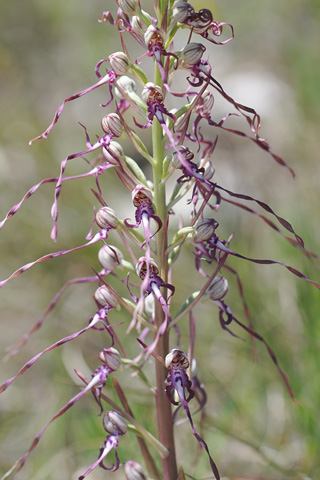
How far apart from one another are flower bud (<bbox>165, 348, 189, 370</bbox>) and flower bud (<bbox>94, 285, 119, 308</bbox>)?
154 mm

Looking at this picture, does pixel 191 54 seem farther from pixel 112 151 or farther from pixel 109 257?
pixel 109 257

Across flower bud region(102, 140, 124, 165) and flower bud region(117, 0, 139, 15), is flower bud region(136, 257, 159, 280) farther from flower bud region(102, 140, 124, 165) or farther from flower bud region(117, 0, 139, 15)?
flower bud region(117, 0, 139, 15)

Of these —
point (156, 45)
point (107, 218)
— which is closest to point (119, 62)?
point (156, 45)

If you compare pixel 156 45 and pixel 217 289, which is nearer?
pixel 156 45

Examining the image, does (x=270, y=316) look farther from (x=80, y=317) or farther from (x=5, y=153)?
(x=5, y=153)

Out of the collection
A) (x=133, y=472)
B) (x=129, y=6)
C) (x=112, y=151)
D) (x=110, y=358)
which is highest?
(x=129, y=6)

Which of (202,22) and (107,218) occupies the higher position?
(202,22)

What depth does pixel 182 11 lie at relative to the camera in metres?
0.98

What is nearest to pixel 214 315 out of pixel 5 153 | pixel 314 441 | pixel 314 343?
pixel 314 343

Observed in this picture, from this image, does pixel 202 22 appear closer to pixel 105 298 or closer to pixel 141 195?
pixel 141 195

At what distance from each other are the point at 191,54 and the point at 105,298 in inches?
19.5

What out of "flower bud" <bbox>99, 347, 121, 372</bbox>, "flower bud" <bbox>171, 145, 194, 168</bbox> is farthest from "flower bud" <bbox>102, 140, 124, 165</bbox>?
"flower bud" <bbox>99, 347, 121, 372</bbox>

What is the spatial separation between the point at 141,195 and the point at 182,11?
0.34 metres

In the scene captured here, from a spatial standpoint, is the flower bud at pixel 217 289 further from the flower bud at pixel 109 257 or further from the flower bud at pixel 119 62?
the flower bud at pixel 119 62
